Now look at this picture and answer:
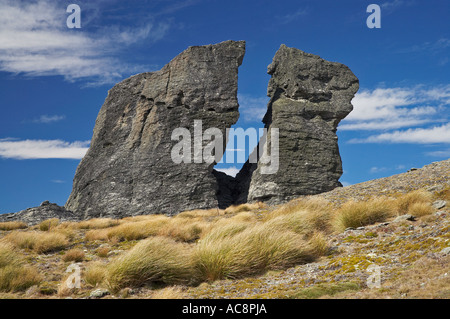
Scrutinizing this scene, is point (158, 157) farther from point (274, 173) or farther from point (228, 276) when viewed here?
point (228, 276)

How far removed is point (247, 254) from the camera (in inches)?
345

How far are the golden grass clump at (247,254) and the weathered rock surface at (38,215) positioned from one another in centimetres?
1997

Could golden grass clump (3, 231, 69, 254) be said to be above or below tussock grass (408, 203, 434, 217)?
below

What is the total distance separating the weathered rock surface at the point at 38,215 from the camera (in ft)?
85.1

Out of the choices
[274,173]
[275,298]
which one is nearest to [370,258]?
[275,298]

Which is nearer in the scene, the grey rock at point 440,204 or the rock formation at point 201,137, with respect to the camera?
the grey rock at point 440,204

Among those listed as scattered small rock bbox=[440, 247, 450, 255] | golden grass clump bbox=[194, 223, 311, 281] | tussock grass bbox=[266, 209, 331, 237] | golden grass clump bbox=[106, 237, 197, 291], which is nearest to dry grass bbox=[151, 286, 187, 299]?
golden grass clump bbox=[106, 237, 197, 291]

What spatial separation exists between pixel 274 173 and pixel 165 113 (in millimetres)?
9753

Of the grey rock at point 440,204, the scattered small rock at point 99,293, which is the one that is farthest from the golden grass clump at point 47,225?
the grey rock at point 440,204

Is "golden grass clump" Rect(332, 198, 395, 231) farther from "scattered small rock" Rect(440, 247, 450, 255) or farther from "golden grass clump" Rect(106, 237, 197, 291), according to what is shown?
"golden grass clump" Rect(106, 237, 197, 291)

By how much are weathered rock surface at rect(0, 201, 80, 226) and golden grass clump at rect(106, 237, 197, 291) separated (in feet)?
63.1

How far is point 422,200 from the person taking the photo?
11.8 m

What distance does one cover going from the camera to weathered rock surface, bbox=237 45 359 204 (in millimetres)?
29766

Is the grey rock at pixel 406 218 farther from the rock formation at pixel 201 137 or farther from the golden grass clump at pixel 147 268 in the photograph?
the rock formation at pixel 201 137
